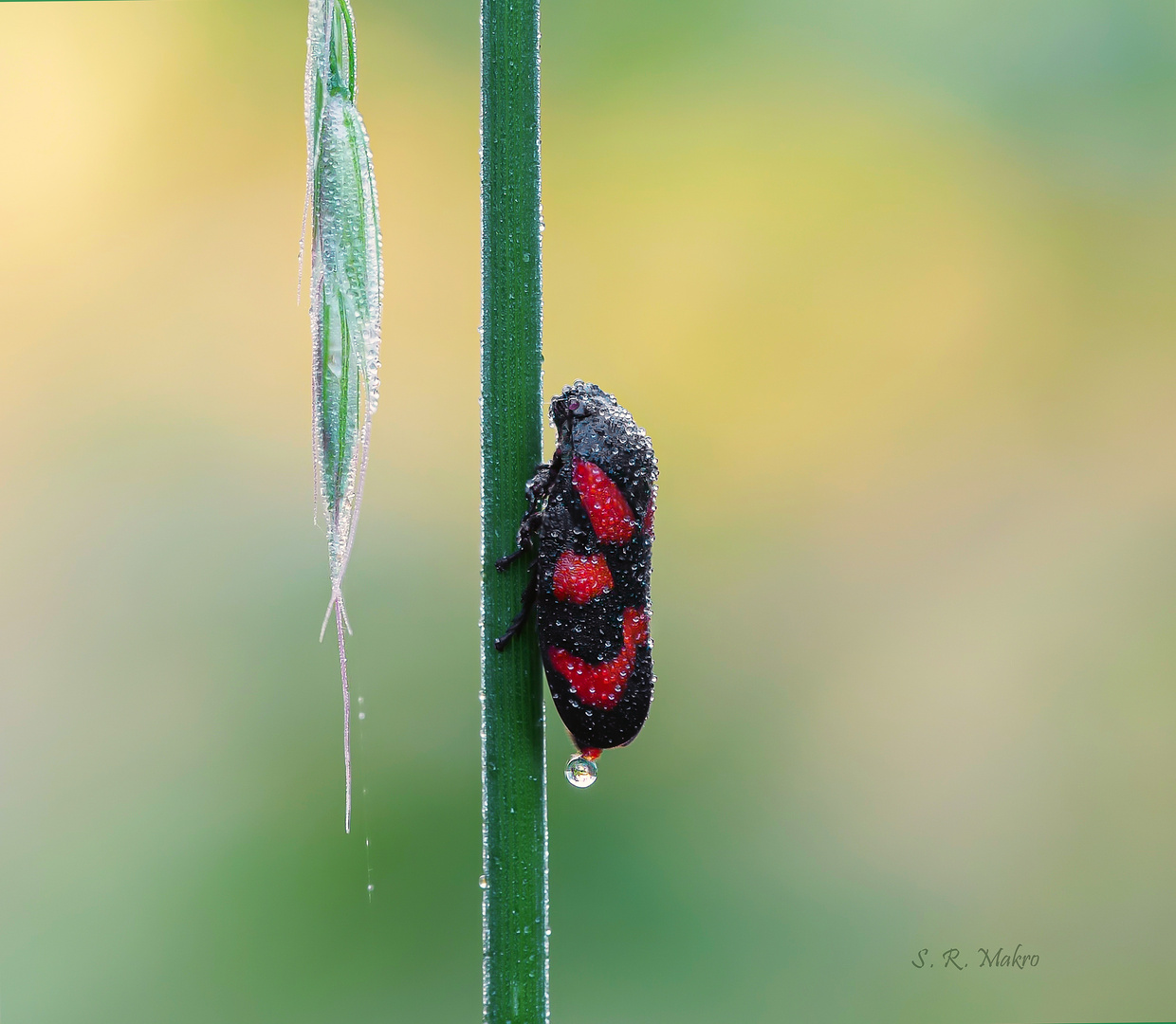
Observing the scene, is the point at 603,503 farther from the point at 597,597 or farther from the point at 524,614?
the point at 524,614

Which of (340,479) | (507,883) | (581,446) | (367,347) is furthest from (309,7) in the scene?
(507,883)

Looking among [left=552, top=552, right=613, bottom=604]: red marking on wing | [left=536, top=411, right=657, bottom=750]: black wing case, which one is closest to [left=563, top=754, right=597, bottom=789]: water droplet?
[left=536, top=411, right=657, bottom=750]: black wing case

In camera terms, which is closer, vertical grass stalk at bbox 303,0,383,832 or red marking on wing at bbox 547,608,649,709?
vertical grass stalk at bbox 303,0,383,832

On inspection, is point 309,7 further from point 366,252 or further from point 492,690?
point 492,690

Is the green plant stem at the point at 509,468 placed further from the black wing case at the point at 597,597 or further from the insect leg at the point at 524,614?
the black wing case at the point at 597,597

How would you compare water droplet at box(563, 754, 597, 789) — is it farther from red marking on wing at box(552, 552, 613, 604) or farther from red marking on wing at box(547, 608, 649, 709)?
red marking on wing at box(552, 552, 613, 604)

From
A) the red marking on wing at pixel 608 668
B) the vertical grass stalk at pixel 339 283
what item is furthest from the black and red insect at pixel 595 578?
the vertical grass stalk at pixel 339 283

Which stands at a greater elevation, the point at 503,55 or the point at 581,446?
the point at 503,55

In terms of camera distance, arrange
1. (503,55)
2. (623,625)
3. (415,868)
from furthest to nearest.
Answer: (415,868) < (623,625) < (503,55)
